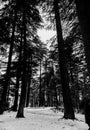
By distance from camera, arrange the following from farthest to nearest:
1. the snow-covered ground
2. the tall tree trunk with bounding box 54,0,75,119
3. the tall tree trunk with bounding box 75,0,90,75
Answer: the tall tree trunk with bounding box 54,0,75,119
the snow-covered ground
the tall tree trunk with bounding box 75,0,90,75

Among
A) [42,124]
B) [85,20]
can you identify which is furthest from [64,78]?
[85,20]

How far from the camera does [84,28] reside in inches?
124

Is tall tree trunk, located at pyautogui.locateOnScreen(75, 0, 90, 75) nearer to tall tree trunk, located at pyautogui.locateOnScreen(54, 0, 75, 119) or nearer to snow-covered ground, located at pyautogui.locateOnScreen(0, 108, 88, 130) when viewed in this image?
snow-covered ground, located at pyautogui.locateOnScreen(0, 108, 88, 130)

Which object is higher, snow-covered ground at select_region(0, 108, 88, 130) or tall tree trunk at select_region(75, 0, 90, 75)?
tall tree trunk at select_region(75, 0, 90, 75)

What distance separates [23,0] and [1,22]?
9.43ft

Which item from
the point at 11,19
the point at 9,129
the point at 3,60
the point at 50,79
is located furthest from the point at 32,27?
the point at 50,79

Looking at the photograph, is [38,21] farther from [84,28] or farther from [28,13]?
[84,28]

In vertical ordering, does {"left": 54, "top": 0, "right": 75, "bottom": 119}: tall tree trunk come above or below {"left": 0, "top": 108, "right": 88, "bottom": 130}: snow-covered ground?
above

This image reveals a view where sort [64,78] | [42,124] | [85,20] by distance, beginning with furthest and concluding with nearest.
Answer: [64,78]
[42,124]
[85,20]

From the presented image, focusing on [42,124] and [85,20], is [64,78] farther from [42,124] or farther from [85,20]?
[85,20]

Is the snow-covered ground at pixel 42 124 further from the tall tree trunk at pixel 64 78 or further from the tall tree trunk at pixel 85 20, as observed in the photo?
the tall tree trunk at pixel 85 20

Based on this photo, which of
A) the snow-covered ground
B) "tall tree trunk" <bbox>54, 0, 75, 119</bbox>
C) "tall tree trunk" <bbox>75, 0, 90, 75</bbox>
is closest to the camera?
"tall tree trunk" <bbox>75, 0, 90, 75</bbox>

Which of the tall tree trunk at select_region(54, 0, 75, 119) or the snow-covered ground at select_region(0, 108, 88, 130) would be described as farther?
the tall tree trunk at select_region(54, 0, 75, 119)

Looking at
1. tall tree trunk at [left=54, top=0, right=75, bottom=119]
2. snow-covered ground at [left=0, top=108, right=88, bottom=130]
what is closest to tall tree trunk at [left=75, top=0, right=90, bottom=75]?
snow-covered ground at [left=0, top=108, right=88, bottom=130]
